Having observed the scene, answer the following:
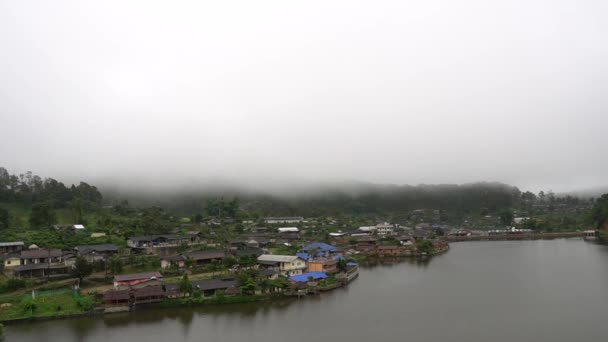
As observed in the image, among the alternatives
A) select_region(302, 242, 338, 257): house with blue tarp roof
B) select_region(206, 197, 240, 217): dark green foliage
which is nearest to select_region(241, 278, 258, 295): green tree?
select_region(302, 242, 338, 257): house with blue tarp roof

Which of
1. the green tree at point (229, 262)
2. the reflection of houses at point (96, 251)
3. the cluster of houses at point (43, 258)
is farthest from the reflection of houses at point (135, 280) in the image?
the green tree at point (229, 262)

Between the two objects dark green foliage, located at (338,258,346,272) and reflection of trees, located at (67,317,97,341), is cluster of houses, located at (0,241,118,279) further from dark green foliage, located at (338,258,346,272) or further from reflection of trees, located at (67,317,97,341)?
dark green foliage, located at (338,258,346,272)

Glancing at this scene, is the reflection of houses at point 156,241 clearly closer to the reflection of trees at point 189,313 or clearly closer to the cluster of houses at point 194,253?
the cluster of houses at point 194,253

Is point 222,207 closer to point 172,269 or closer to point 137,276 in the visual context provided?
point 172,269

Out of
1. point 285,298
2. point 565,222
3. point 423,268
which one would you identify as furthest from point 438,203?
point 285,298

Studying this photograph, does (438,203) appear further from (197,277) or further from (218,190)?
(197,277)

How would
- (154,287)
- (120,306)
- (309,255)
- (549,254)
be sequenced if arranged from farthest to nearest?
(549,254) → (309,255) → (154,287) → (120,306)
